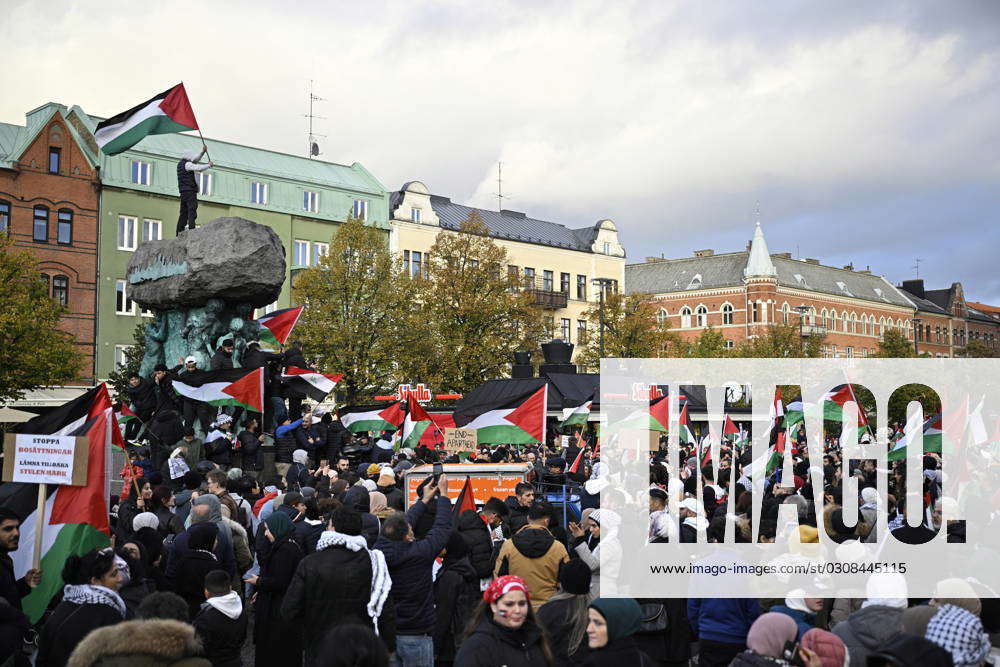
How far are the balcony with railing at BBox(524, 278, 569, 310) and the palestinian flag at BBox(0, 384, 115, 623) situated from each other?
52988mm

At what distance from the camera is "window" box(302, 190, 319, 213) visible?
2021 inches

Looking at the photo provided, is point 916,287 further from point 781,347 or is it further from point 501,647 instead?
point 501,647

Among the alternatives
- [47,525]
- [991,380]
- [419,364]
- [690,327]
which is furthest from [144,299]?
[690,327]

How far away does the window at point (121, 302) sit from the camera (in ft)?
147

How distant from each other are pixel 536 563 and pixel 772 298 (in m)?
79.7

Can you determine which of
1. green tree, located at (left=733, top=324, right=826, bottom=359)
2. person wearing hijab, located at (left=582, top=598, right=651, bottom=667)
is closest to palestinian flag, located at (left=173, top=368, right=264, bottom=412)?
person wearing hijab, located at (left=582, top=598, right=651, bottom=667)

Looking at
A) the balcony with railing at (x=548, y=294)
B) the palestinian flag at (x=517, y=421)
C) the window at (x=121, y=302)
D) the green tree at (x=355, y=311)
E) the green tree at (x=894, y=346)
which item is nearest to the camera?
the palestinian flag at (x=517, y=421)

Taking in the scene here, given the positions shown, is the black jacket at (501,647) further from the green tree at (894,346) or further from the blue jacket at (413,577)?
the green tree at (894,346)

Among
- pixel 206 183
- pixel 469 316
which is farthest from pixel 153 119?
pixel 206 183

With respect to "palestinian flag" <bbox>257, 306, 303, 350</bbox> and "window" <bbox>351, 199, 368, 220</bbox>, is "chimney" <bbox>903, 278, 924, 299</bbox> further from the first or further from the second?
"palestinian flag" <bbox>257, 306, 303, 350</bbox>

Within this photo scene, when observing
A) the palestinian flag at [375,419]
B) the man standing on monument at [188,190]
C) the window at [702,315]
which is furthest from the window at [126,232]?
the window at [702,315]

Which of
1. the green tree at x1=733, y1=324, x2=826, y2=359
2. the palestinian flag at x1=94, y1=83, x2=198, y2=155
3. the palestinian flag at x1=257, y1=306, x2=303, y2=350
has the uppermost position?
the palestinian flag at x1=94, y1=83, x2=198, y2=155

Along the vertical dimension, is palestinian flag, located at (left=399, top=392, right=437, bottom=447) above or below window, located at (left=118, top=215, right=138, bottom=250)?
below

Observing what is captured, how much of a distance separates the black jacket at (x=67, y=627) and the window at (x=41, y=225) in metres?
40.7
